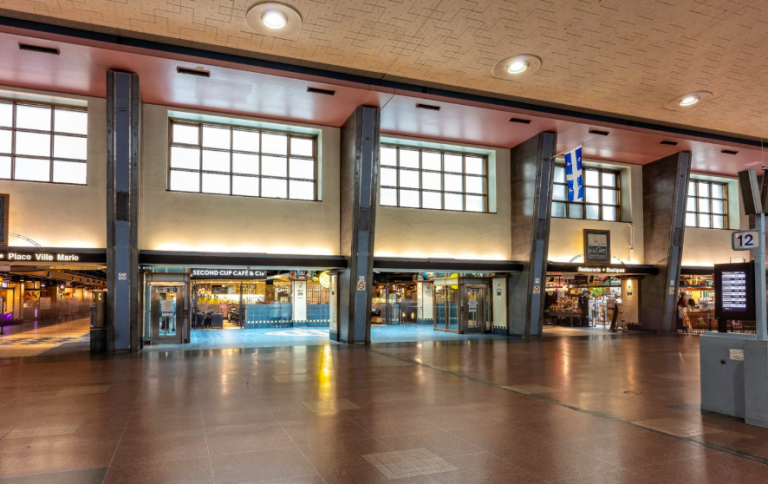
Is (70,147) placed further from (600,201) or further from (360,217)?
(600,201)

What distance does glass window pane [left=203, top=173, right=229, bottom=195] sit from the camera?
57.6 feet

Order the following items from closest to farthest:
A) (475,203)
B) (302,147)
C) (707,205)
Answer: (302,147) → (475,203) → (707,205)

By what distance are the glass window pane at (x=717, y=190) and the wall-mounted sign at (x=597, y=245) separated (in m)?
7.48

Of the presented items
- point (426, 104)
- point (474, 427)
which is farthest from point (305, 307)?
point (474, 427)

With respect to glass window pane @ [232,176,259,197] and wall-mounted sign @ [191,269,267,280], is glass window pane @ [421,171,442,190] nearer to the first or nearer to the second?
glass window pane @ [232,176,259,197]

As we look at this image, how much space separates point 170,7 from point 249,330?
15.1 meters

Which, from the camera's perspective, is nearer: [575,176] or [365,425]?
[365,425]

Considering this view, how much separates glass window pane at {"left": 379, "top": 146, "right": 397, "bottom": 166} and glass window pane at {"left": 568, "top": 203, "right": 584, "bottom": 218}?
8.28m

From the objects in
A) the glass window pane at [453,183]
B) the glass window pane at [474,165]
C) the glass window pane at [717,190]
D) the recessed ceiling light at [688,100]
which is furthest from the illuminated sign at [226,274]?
the glass window pane at [717,190]

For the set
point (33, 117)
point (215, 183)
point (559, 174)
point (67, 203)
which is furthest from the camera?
point (559, 174)

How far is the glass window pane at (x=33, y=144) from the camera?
15.5 metres

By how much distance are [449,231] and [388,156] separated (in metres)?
3.69

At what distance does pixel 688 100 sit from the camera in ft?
52.0

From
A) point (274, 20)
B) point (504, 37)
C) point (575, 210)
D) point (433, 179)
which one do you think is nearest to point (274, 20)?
point (274, 20)
